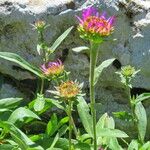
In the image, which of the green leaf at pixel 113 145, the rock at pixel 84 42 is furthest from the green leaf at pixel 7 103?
the green leaf at pixel 113 145

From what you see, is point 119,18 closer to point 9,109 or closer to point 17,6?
point 17,6

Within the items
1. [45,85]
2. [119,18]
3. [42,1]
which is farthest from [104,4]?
[45,85]

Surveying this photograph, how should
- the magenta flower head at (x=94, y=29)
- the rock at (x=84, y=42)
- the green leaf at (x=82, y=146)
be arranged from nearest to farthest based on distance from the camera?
the magenta flower head at (x=94, y=29) < the green leaf at (x=82, y=146) < the rock at (x=84, y=42)

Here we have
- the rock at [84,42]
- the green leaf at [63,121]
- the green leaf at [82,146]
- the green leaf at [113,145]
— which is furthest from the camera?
the rock at [84,42]

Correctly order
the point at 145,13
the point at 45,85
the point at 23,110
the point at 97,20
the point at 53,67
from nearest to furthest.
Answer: the point at 97,20 < the point at 53,67 < the point at 23,110 < the point at 145,13 < the point at 45,85

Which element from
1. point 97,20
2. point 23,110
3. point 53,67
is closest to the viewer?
point 97,20

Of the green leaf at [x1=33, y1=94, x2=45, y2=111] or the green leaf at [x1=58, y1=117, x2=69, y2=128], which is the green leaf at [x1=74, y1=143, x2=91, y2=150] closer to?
the green leaf at [x1=33, y1=94, x2=45, y2=111]

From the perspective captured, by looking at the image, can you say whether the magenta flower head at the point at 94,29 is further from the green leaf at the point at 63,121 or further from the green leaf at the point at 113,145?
the green leaf at the point at 63,121

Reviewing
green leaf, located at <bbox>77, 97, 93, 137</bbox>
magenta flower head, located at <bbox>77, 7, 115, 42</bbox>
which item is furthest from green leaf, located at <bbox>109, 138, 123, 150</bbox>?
magenta flower head, located at <bbox>77, 7, 115, 42</bbox>
